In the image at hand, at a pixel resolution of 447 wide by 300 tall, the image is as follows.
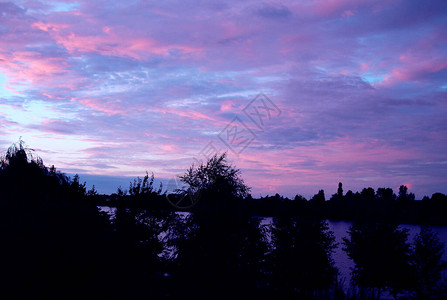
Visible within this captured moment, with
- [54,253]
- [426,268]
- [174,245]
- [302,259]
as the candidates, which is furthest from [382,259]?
[54,253]

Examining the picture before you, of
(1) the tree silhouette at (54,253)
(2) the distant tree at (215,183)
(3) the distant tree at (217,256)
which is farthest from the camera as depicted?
(2) the distant tree at (215,183)

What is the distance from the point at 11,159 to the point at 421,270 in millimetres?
44898

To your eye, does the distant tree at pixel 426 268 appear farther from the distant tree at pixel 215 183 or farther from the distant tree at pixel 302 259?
the distant tree at pixel 215 183

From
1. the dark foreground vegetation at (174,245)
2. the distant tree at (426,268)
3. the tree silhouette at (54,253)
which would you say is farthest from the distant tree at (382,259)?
the tree silhouette at (54,253)

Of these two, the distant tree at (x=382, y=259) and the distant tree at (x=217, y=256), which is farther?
the distant tree at (x=382, y=259)

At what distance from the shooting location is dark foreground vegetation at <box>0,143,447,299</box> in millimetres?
16547

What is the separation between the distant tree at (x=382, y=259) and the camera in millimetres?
43719

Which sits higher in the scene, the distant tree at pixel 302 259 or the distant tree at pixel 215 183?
the distant tree at pixel 215 183

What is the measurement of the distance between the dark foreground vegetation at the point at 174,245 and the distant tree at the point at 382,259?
12 cm

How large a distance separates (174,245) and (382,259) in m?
26.6

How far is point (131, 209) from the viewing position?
111 feet

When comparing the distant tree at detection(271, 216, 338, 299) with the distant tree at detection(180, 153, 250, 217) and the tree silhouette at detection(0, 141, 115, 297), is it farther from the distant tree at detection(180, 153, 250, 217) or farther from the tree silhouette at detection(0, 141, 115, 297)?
the tree silhouette at detection(0, 141, 115, 297)

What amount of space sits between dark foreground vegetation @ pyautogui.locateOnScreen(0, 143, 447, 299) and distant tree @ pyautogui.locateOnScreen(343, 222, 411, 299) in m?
0.12

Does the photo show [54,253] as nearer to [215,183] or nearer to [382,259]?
[215,183]
